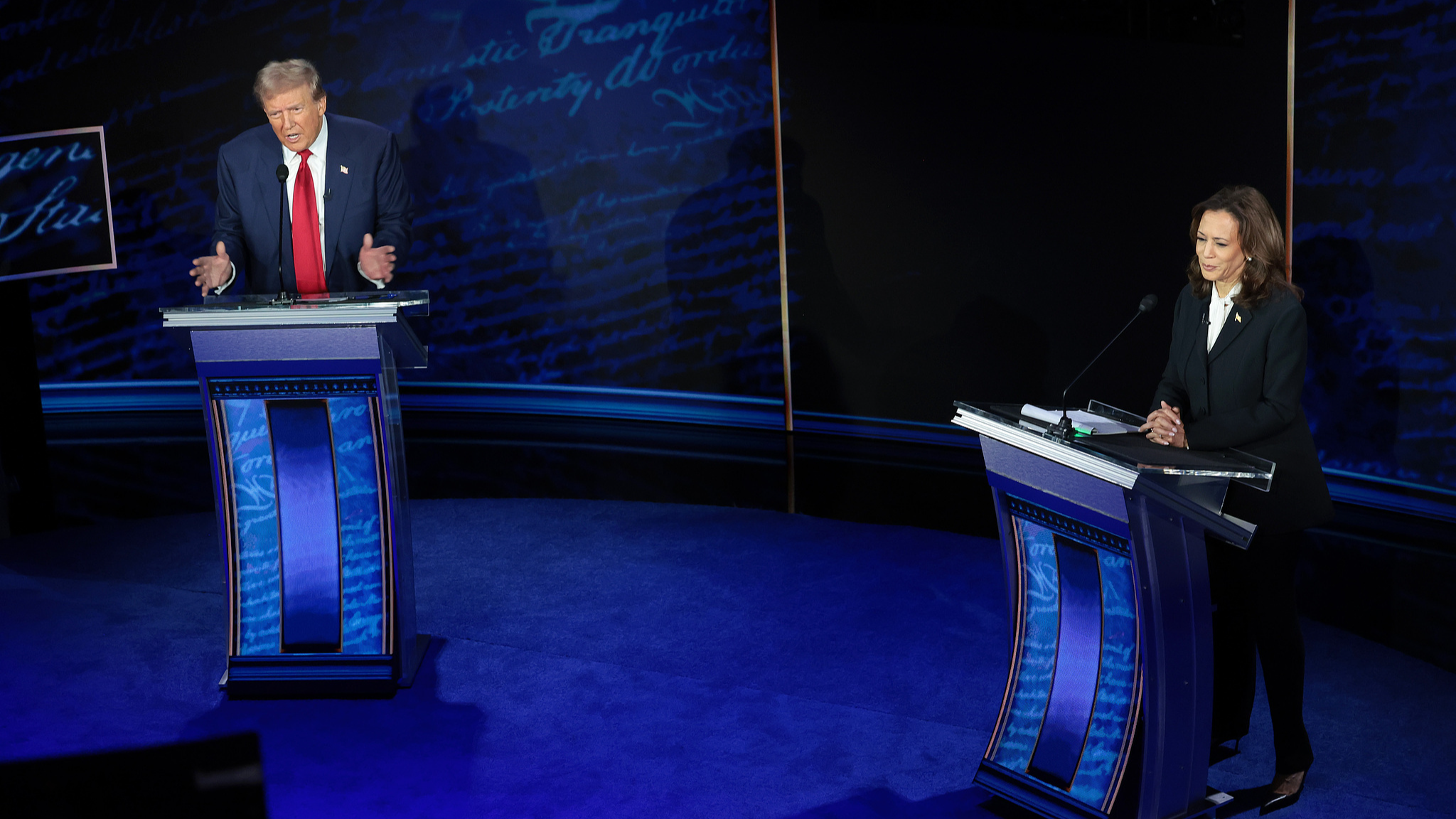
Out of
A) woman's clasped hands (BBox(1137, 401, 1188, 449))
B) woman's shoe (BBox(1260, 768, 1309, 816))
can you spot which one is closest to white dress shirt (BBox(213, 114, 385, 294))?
woman's clasped hands (BBox(1137, 401, 1188, 449))

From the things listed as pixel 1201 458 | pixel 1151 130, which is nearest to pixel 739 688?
pixel 1201 458

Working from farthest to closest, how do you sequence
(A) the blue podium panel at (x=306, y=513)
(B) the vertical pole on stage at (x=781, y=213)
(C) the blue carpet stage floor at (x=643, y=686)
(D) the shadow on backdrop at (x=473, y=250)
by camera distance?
(D) the shadow on backdrop at (x=473, y=250), (B) the vertical pole on stage at (x=781, y=213), (A) the blue podium panel at (x=306, y=513), (C) the blue carpet stage floor at (x=643, y=686)

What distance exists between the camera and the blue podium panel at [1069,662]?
2.36 meters

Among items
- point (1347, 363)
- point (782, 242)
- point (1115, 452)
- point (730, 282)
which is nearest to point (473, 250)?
point (730, 282)

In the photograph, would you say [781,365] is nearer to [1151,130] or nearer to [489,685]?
[1151,130]

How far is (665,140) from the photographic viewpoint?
16.7 ft

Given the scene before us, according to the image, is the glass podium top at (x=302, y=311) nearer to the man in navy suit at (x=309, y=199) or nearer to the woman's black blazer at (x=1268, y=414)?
the man in navy suit at (x=309, y=199)

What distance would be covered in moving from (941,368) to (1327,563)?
1533 mm

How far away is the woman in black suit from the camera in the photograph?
8.24ft

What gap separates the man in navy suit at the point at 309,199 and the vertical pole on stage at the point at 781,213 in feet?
6.30

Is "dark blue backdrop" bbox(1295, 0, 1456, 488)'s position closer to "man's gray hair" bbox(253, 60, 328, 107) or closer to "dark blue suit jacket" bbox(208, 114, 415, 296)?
"dark blue suit jacket" bbox(208, 114, 415, 296)

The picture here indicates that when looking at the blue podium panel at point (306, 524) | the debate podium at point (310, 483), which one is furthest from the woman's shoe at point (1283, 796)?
the blue podium panel at point (306, 524)

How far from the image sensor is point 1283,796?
262 centimetres

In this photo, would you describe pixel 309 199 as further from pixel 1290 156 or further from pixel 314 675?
pixel 1290 156
